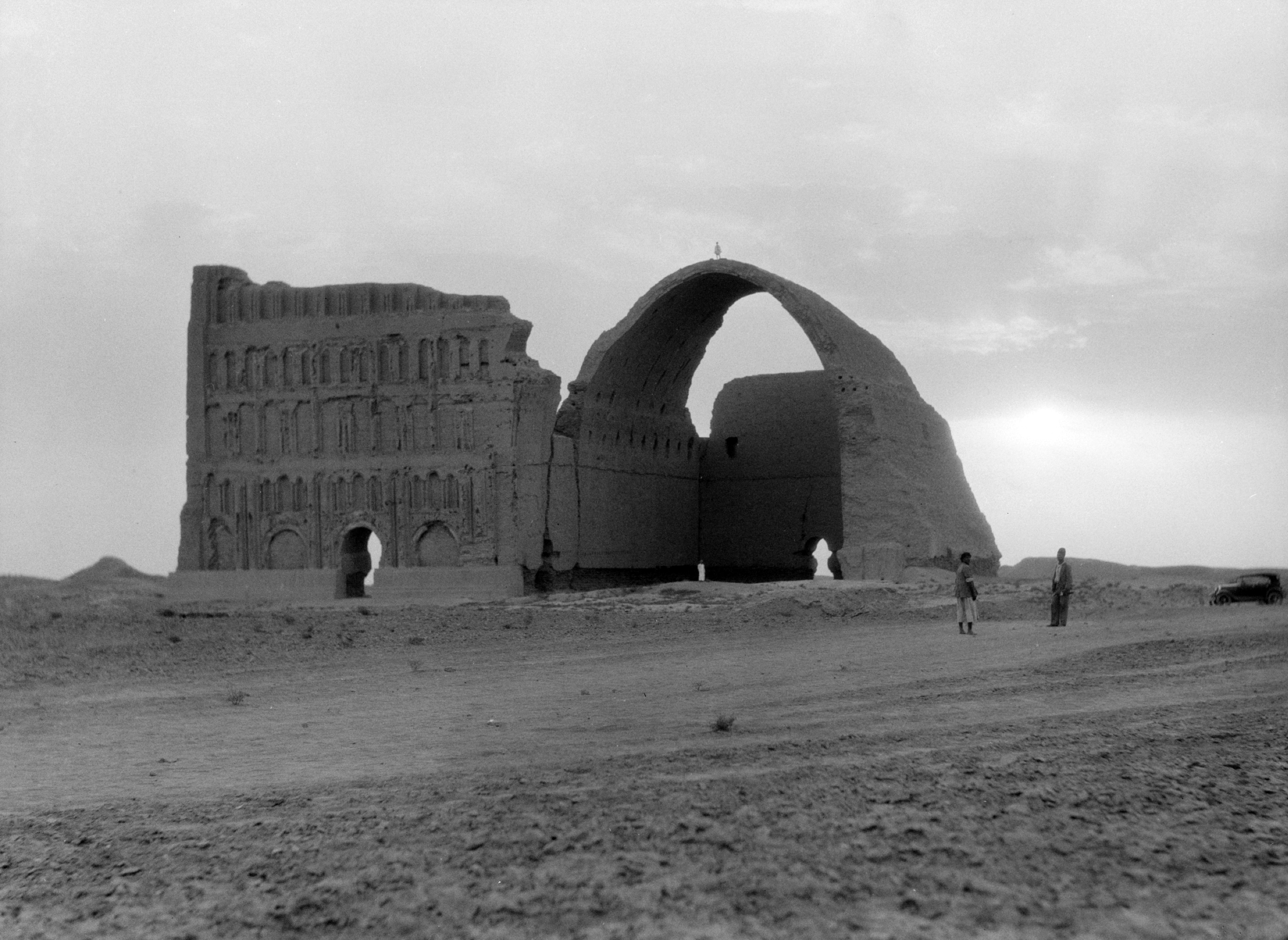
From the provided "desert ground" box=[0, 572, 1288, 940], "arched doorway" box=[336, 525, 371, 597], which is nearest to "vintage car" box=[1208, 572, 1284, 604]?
"desert ground" box=[0, 572, 1288, 940]

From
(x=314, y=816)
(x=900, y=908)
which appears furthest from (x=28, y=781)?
(x=900, y=908)

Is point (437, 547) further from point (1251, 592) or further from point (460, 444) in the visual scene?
point (1251, 592)

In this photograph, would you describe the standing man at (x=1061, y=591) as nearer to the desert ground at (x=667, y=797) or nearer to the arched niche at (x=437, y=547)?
the desert ground at (x=667, y=797)

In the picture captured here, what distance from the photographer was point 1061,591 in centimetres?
1922

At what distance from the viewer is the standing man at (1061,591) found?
63.0 feet

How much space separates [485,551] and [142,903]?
2128cm

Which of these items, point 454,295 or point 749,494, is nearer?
point 454,295

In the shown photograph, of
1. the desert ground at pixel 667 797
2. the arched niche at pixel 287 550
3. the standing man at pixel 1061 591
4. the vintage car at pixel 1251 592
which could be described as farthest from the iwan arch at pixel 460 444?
the desert ground at pixel 667 797

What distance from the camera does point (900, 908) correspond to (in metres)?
6.30

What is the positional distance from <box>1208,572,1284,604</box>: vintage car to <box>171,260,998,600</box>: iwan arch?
5.23 m

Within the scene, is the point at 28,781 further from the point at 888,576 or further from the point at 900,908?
the point at 888,576

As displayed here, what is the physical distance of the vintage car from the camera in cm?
2403

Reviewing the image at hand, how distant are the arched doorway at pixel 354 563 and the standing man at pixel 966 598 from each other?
14.3 m

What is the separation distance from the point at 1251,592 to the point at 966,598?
320 inches
